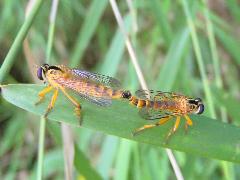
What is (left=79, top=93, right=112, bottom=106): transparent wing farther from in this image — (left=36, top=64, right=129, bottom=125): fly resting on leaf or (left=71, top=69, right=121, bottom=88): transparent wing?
(left=71, top=69, right=121, bottom=88): transparent wing

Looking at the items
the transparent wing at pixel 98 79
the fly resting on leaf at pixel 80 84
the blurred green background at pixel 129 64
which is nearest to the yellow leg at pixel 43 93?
the fly resting on leaf at pixel 80 84

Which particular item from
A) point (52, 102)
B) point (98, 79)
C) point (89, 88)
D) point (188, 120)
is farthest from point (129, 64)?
point (52, 102)

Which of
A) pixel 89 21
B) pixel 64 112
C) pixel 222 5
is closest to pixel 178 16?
pixel 89 21

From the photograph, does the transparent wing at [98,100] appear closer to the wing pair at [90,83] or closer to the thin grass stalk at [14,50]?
the wing pair at [90,83]

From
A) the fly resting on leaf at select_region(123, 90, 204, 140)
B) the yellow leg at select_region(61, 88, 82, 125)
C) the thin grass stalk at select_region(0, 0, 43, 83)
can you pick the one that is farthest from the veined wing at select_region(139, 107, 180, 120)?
the thin grass stalk at select_region(0, 0, 43, 83)

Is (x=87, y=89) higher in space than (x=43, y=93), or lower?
higher

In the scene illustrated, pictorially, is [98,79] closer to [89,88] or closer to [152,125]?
[89,88]
